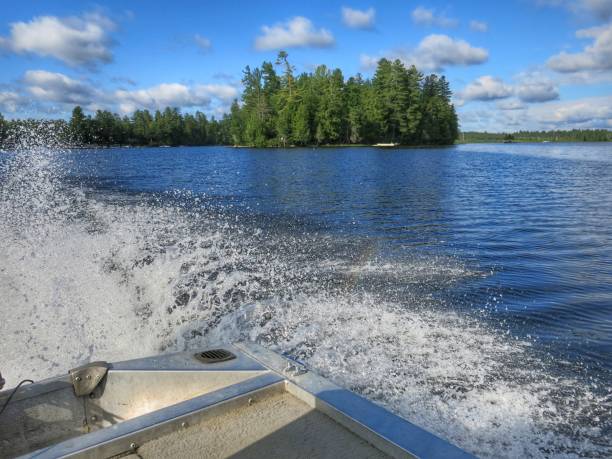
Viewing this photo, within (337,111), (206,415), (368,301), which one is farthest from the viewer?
(337,111)

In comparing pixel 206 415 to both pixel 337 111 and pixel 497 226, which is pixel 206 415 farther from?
pixel 337 111

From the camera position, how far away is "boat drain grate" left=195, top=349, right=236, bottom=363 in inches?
155

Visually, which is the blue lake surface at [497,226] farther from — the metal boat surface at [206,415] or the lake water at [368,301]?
the metal boat surface at [206,415]

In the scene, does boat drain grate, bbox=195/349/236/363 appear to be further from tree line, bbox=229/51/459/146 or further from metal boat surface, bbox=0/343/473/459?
tree line, bbox=229/51/459/146

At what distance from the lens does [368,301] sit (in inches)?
317

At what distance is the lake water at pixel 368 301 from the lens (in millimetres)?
5086

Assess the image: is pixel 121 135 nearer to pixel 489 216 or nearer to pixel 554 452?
pixel 489 216

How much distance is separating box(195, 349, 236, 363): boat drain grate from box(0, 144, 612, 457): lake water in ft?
6.15

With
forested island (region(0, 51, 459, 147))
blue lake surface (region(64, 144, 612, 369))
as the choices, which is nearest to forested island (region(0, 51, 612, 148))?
forested island (region(0, 51, 459, 147))

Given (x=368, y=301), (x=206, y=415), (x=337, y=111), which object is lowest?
(x=368, y=301)

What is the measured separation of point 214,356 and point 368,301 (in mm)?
4451

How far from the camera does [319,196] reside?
23.8 metres

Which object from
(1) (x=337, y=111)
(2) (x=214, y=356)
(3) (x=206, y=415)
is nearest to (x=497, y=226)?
(2) (x=214, y=356)

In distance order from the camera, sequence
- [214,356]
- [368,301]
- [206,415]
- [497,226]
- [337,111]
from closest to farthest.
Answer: [206,415] < [214,356] < [368,301] < [497,226] < [337,111]
